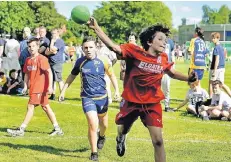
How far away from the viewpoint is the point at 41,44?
47.2ft

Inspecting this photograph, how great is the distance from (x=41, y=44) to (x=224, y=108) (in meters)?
5.57

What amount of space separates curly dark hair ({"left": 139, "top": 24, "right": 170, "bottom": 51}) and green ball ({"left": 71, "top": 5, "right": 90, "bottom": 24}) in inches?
38.5

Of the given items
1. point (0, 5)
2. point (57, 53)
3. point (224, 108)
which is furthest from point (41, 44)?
point (0, 5)

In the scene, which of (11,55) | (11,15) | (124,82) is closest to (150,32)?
(124,82)

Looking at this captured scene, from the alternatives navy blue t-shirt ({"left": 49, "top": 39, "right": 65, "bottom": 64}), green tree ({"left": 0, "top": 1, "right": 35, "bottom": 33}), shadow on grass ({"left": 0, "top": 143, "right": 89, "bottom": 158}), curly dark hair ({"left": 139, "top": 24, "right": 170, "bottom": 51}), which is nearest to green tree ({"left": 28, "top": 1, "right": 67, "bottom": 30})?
green tree ({"left": 0, "top": 1, "right": 35, "bottom": 33})

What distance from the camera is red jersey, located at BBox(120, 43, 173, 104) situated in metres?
6.70

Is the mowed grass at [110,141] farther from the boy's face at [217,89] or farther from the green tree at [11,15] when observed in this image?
the green tree at [11,15]

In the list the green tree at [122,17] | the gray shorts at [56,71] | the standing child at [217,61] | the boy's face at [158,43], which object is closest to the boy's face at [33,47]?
the boy's face at [158,43]

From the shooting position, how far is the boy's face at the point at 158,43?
6.78 meters

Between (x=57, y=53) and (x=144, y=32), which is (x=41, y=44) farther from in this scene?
(x=144, y=32)

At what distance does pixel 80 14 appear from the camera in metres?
6.29

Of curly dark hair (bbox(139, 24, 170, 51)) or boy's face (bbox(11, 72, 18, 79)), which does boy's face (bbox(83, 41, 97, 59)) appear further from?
boy's face (bbox(11, 72, 18, 79))

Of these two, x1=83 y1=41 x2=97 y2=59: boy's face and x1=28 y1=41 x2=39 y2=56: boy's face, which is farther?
x1=28 y1=41 x2=39 y2=56: boy's face

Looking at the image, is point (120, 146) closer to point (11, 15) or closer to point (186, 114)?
point (186, 114)
